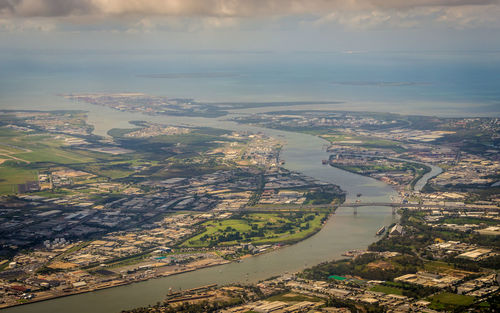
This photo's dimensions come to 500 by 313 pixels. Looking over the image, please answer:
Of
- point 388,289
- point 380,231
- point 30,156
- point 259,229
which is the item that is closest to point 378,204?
point 380,231

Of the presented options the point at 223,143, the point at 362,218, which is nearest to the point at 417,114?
the point at 223,143

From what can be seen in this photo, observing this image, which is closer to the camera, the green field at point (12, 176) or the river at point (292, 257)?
the river at point (292, 257)

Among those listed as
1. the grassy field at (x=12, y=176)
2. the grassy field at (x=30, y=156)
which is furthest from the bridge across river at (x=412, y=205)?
the grassy field at (x=12, y=176)

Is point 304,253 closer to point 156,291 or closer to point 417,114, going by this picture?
point 156,291

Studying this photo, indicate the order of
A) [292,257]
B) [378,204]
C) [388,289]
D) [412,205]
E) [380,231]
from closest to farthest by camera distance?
[388,289] → [292,257] → [380,231] → [378,204] → [412,205]

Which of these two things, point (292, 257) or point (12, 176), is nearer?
point (292, 257)

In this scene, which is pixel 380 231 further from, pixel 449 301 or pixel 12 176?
pixel 12 176

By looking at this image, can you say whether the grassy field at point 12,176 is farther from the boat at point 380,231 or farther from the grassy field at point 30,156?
the boat at point 380,231

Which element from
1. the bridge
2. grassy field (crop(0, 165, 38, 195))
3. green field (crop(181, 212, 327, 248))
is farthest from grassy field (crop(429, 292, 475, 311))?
grassy field (crop(0, 165, 38, 195))
